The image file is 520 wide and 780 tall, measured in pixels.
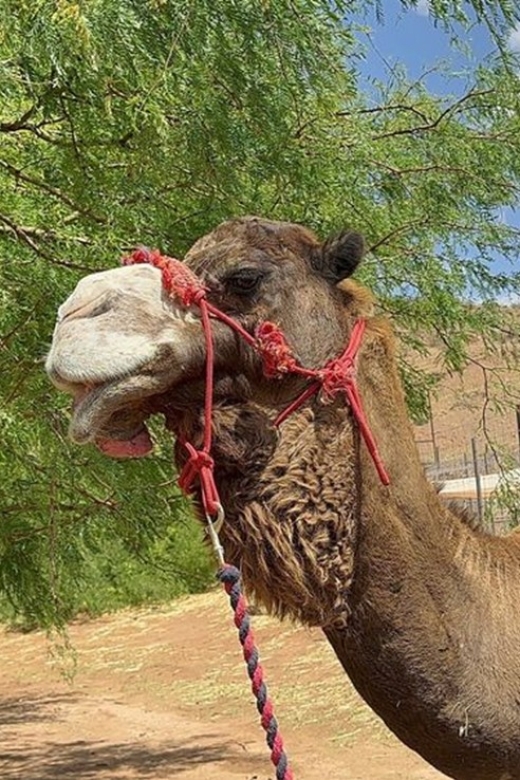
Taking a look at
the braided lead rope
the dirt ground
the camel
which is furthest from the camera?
the dirt ground

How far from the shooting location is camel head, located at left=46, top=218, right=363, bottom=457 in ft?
9.73

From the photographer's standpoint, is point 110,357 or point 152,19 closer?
point 110,357

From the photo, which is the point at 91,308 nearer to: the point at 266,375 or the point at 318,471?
the point at 266,375

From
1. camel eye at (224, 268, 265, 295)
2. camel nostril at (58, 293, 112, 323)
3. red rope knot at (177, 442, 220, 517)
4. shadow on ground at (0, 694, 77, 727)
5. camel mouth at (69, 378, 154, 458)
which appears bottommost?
shadow on ground at (0, 694, 77, 727)

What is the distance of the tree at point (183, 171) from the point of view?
15.7ft

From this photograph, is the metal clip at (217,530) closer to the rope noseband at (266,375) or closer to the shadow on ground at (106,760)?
the rope noseband at (266,375)

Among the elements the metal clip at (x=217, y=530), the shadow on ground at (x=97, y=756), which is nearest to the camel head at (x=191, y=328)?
the metal clip at (x=217, y=530)

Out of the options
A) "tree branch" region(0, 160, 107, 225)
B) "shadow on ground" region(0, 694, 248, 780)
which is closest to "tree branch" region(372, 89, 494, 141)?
"tree branch" region(0, 160, 107, 225)

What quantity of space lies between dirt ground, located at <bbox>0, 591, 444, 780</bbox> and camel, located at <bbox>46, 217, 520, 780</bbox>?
571 centimetres

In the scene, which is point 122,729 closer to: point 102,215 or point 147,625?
point 147,625

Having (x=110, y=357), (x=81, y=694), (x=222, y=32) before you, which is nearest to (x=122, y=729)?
(x=81, y=694)

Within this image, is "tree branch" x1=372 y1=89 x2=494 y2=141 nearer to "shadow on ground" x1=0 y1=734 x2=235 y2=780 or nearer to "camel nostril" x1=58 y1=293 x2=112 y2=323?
"camel nostril" x1=58 y1=293 x2=112 y2=323

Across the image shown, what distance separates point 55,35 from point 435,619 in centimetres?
246

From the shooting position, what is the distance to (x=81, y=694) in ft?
54.4
